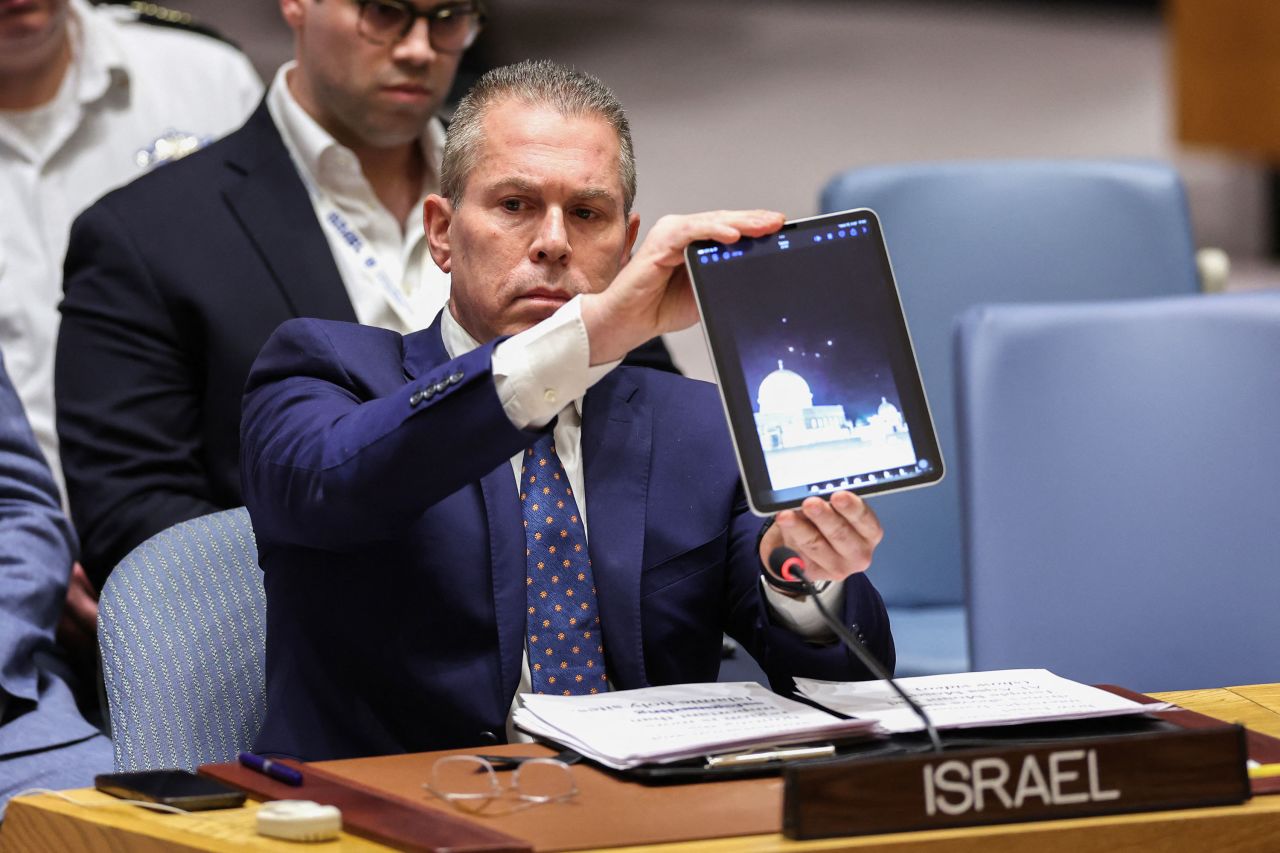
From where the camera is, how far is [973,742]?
1.44m

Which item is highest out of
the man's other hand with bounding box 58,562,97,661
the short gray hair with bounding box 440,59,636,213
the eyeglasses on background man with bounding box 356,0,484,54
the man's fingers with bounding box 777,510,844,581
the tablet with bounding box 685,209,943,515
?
the eyeglasses on background man with bounding box 356,0,484,54

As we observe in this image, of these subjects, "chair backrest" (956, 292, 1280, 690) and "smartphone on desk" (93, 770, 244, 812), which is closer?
"smartphone on desk" (93, 770, 244, 812)

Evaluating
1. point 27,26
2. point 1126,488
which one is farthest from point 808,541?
point 27,26

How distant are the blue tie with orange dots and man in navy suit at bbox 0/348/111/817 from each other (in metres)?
0.65

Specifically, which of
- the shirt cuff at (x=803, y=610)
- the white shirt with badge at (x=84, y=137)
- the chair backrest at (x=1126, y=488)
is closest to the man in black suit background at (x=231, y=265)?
the white shirt with badge at (x=84, y=137)

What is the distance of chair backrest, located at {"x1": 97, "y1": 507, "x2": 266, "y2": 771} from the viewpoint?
1857mm

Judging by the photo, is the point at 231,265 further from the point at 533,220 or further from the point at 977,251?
the point at 977,251

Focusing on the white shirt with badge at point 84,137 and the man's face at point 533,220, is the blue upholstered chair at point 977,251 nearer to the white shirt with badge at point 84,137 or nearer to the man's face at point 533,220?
the white shirt with badge at point 84,137

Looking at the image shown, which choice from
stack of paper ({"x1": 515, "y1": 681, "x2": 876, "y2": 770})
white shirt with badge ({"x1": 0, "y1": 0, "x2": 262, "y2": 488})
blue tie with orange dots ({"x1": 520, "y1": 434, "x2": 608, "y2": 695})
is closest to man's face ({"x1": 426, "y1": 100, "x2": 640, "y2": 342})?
blue tie with orange dots ({"x1": 520, "y1": 434, "x2": 608, "y2": 695})

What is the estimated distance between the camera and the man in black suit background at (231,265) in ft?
8.54

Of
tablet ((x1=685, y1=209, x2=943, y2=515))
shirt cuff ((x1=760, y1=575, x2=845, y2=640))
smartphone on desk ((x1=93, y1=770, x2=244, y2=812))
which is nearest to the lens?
smartphone on desk ((x1=93, y1=770, x2=244, y2=812))

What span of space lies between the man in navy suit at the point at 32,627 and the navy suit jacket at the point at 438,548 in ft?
1.52

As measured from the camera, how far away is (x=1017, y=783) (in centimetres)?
134

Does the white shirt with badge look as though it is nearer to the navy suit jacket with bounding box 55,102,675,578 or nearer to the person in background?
the person in background
